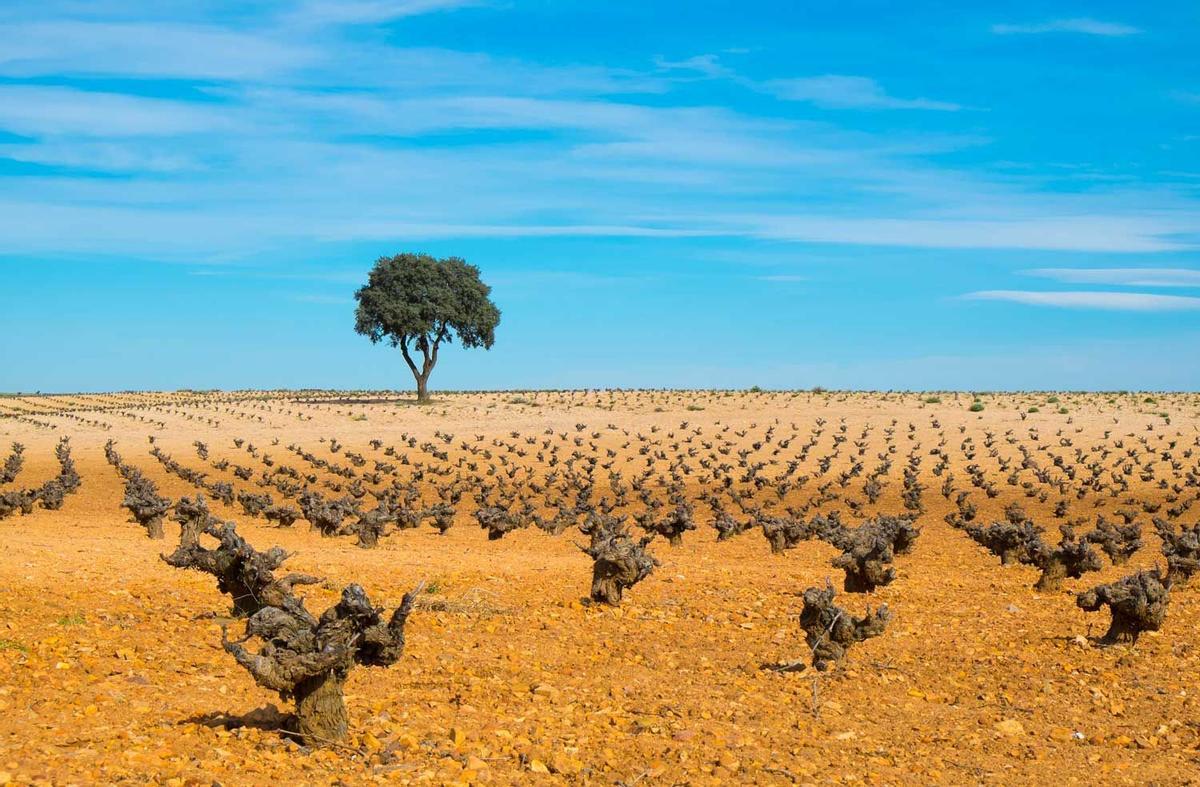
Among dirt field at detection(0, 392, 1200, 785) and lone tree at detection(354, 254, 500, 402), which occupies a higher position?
lone tree at detection(354, 254, 500, 402)

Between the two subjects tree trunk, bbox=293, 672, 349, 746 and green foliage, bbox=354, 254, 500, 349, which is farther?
green foliage, bbox=354, 254, 500, 349

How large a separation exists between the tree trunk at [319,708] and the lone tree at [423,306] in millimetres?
88110

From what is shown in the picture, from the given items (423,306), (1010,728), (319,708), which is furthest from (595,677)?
(423,306)

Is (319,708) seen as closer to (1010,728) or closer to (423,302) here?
(1010,728)

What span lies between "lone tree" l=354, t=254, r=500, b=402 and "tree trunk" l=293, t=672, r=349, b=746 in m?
88.1

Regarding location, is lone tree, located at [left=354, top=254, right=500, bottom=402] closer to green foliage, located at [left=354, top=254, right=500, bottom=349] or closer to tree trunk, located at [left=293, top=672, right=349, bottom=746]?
green foliage, located at [left=354, top=254, right=500, bottom=349]

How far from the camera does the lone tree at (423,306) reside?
97.1m

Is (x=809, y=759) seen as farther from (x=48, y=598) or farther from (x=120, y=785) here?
(x=48, y=598)

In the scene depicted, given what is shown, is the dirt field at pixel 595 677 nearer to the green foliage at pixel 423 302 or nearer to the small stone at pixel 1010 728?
the small stone at pixel 1010 728

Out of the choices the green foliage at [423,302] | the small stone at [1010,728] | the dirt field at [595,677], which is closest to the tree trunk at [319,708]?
the dirt field at [595,677]

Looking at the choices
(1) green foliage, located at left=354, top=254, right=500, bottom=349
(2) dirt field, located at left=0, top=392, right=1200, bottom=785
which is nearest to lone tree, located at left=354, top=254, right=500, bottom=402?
(1) green foliage, located at left=354, top=254, right=500, bottom=349

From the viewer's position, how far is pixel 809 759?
10.2 metres

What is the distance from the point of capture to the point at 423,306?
97.3 meters

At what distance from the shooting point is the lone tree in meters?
97.1
